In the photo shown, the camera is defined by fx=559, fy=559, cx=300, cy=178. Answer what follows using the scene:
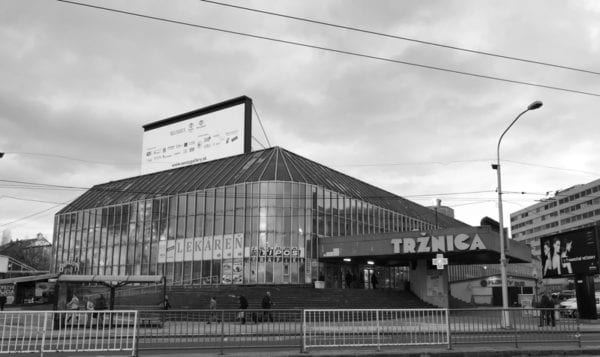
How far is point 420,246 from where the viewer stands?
39.2 meters

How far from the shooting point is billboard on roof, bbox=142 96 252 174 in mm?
59438

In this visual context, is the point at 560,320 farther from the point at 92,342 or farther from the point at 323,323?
the point at 92,342

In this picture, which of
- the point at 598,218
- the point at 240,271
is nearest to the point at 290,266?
the point at 240,271

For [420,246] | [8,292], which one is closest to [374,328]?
[420,246]

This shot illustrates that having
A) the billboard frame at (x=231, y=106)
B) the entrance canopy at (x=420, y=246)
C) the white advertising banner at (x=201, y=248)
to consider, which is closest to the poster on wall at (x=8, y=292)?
the white advertising banner at (x=201, y=248)

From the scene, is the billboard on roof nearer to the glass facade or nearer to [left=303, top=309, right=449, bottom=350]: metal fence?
the glass facade

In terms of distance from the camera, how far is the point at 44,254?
95312 mm

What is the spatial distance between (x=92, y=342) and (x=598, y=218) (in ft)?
440

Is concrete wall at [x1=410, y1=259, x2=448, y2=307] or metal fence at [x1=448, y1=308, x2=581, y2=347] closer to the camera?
metal fence at [x1=448, y1=308, x2=581, y2=347]

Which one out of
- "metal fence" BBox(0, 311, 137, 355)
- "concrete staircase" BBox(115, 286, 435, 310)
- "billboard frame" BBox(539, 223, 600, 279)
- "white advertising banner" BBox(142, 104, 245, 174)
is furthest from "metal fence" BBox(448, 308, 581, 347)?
"white advertising banner" BBox(142, 104, 245, 174)

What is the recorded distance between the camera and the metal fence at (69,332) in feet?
43.6

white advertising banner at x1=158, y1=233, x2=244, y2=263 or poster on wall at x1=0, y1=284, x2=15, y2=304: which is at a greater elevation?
white advertising banner at x1=158, y1=233, x2=244, y2=263

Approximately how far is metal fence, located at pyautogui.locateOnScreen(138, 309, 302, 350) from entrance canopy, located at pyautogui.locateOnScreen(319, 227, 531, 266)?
952 inches

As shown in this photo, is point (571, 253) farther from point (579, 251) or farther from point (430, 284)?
point (430, 284)
